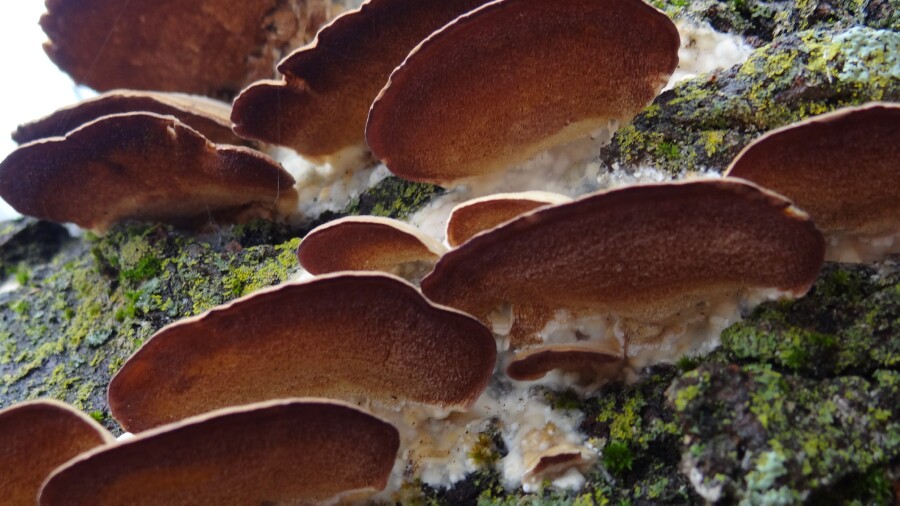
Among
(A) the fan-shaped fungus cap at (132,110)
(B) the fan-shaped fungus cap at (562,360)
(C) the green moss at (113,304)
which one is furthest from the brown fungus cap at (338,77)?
(B) the fan-shaped fungus cap at (562,360)

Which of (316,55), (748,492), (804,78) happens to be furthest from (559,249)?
(316,55)

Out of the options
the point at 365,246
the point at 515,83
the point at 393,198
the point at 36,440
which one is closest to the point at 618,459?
the point at 365,246

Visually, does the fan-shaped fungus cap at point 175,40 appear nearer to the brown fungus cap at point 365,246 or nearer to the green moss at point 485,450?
the brown fungus cap at point 365,246

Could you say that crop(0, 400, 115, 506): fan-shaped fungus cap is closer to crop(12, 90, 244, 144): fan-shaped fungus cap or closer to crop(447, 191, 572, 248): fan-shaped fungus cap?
crop(447, 191, 572, 248): fan-shaped fungus cap

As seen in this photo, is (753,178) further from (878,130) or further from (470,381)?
(470,381)

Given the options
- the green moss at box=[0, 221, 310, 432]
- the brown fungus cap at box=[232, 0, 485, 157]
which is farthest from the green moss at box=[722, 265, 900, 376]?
the green moss at box=[0, 221, 310, 432]

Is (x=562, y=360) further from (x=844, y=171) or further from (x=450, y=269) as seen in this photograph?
(x=844, y=171)
